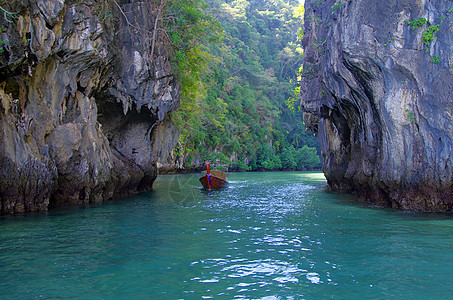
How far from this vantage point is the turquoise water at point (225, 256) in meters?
5.18

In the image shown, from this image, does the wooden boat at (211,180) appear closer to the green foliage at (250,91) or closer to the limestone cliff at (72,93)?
the limestone cliff at (72,93)

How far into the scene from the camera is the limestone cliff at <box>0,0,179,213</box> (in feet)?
33.6

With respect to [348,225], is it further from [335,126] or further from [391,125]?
[335,126]

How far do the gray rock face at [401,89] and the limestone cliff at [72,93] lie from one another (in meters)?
8.44

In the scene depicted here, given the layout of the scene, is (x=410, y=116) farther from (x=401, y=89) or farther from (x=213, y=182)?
(x=213, y=182)

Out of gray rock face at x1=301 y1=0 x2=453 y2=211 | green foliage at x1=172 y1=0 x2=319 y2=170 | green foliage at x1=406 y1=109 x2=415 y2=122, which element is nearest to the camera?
gray rock face at x1=301 y1=0 x2=453 y2=211

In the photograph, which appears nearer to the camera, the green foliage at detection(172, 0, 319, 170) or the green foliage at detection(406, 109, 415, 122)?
the green foliage at detection(406, 109, 415, 122)

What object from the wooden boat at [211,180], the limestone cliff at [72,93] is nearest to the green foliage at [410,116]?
the limestone cliff at [72,93]

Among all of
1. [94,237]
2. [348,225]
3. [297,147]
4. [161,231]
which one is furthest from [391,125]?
[297,147]

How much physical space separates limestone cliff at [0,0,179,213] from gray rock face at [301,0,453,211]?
8.44 m

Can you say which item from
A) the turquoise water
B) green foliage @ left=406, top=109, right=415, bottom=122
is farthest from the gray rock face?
the turquoise water

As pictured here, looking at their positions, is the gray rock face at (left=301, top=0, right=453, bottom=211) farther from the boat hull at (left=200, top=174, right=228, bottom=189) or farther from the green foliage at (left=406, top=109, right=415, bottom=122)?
the boat hull at (left=200, top=174, right=228, bottom=189)

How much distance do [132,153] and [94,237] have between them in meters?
11.8

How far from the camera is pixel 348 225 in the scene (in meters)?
9.81
